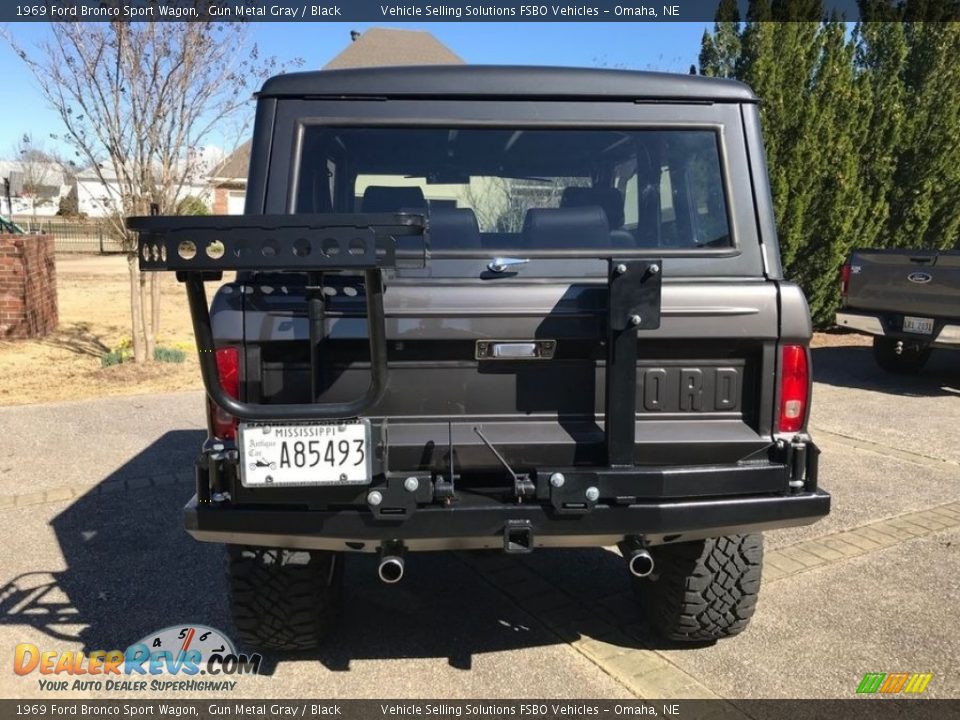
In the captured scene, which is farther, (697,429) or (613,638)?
(613,638)

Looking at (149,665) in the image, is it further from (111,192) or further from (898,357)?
(898,357)

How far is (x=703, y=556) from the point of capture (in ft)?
9.82

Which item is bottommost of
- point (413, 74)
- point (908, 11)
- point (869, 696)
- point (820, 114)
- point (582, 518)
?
point (869, 696)

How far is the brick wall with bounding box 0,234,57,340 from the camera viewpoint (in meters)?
9.73

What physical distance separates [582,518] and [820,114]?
10.4 meters

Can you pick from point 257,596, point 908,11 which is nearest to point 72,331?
point 257,596

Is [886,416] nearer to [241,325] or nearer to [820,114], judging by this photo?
[820,114]

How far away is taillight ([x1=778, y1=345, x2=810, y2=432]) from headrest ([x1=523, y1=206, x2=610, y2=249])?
2.45ft

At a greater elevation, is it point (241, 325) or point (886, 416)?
point (241, 325)

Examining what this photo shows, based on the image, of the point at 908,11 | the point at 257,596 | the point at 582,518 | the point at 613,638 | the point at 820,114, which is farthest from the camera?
the point at 908,11

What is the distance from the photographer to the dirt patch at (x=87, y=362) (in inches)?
320

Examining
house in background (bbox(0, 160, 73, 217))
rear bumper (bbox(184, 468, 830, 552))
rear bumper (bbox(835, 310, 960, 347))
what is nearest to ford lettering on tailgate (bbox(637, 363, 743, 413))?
rear bumper (bbox(184, 468, 830, 552))

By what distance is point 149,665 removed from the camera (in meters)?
3.06

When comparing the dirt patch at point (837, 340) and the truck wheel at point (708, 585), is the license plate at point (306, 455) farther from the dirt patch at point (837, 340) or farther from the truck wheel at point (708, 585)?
the dirt patch at point (837, 340)
